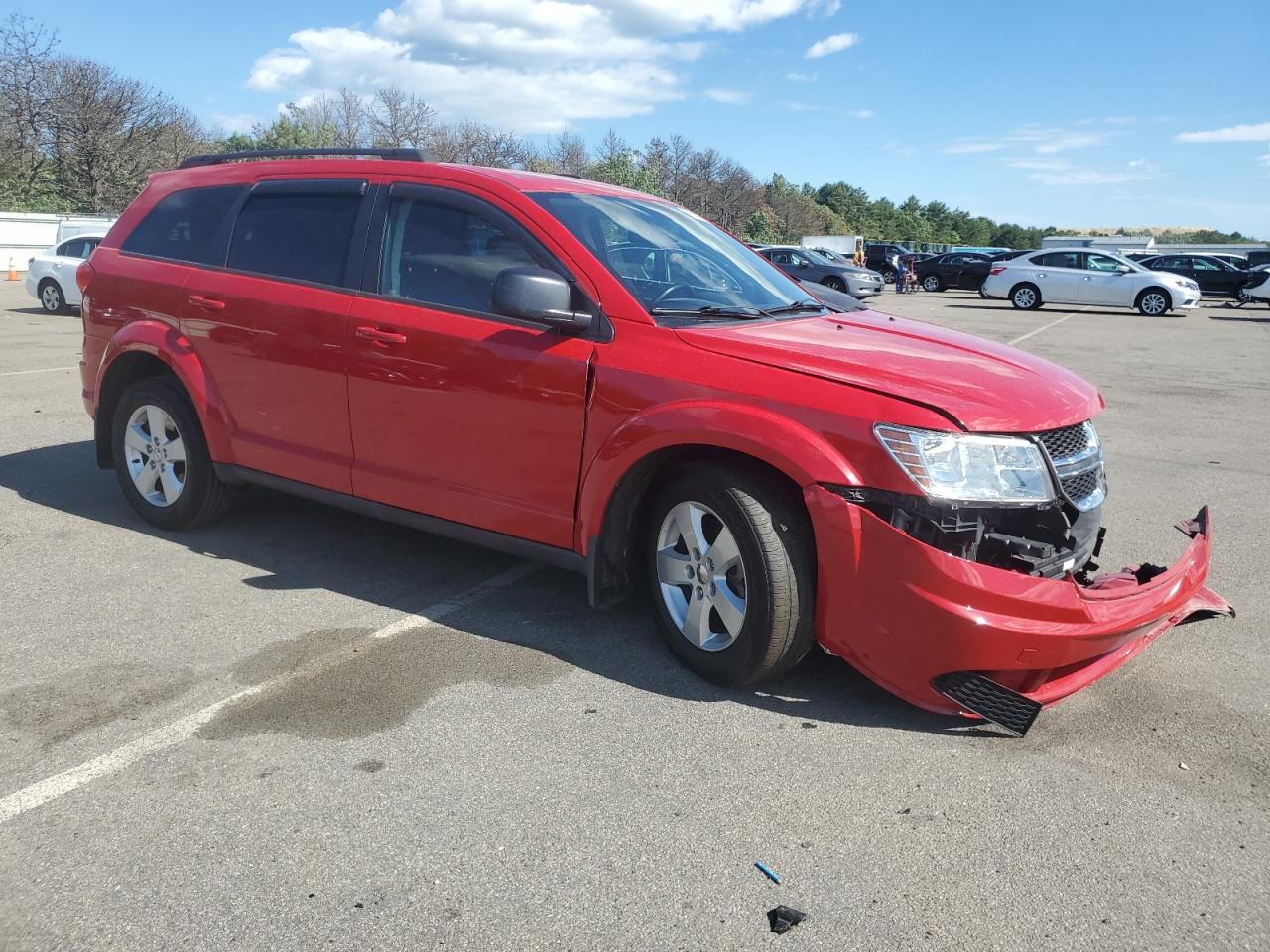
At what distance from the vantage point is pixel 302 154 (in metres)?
5.47

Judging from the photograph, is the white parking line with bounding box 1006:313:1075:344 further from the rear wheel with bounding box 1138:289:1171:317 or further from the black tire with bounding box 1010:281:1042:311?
the rear wheel with bounding box 1138:289:1171:317

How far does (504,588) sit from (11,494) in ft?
11.3

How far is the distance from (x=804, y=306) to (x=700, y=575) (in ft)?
4.99

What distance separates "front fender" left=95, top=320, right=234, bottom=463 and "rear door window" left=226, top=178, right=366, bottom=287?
1.63 feet

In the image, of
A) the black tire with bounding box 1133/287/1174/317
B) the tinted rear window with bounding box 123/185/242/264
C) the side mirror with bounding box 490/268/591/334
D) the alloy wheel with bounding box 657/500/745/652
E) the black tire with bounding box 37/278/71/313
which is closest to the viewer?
the alloy wheel with bounding box 657/500/745/652

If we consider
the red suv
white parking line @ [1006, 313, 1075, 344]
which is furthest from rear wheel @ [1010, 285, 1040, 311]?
the red suv

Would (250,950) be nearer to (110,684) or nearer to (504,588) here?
(110,684)

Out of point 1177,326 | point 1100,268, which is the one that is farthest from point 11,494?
point 1100,268

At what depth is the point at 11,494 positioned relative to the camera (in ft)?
21.1

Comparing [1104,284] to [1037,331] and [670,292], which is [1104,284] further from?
[670,292]

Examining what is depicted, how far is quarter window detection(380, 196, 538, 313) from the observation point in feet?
14.5

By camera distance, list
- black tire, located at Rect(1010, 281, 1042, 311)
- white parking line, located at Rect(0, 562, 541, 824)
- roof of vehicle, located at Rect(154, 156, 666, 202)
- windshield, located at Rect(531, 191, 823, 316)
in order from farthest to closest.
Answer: black tire, located at Rect(1010, 281, 1042, 311)
roof of vehicle, located at Rect(154, 156, 666, 202)
windshield, located at Rect(531, 191, 823, 316)
white parking line, located at Rect(0, 562, 541, 824)

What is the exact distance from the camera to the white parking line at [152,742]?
10.3 ft

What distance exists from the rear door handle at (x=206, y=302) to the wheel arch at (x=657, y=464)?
90.1 inches
